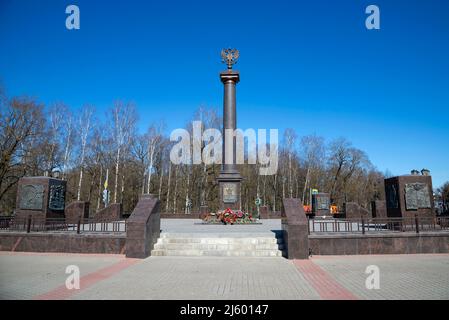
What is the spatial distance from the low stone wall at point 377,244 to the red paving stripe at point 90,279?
7.01 metres

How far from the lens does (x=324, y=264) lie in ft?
32.9

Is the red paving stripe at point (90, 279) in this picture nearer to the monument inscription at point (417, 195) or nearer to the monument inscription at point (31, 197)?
the monument inscription at point (31, 197)

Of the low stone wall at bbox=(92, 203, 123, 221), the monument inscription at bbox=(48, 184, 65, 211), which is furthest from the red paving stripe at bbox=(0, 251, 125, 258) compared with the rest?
the low stone wall at bbox=(92, 203, 123, 221)

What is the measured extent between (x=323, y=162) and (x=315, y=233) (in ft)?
138

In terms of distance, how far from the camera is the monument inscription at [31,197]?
1539 cm

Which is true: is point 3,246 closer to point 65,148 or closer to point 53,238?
point 53,238

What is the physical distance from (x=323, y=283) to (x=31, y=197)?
14805mm

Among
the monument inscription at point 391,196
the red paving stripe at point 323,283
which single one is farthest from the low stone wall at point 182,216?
the red paving stripe at point 323,283

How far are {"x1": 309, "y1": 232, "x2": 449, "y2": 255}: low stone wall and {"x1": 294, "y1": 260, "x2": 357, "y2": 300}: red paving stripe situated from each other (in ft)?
6.03

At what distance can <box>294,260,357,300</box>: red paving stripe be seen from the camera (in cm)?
642
